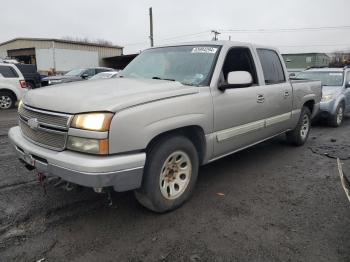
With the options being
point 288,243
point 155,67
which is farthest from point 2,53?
point 288,243

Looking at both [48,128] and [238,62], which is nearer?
[48,128]

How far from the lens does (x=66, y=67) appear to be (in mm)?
31859

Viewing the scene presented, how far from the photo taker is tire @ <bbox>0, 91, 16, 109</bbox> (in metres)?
12.5

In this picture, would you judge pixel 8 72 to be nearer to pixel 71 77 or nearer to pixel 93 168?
pixel 71 77

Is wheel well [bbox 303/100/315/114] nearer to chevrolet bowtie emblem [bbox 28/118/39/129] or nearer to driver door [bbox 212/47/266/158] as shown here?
driver door [bbox 212/47/266/158]

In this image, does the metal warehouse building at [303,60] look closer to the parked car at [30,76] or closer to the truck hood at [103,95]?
the parked car at [30,76]

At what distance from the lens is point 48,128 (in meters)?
3.11

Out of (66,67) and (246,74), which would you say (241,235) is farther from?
(66,67)

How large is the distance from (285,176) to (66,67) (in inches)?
1195

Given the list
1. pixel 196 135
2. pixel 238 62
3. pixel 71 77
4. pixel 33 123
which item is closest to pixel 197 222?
pixel 196 135

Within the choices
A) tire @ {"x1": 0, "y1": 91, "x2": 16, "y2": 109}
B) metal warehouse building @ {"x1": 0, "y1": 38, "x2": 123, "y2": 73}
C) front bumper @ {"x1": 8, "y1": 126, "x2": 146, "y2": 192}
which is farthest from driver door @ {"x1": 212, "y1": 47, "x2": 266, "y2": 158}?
metal warehouse building @ {"x1": 0, "y1": 38, "x2": 123, "y2": 73}

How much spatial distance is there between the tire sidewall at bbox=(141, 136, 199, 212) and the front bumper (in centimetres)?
16

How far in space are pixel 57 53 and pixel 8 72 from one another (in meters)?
20.1

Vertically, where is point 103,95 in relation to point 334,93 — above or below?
above
